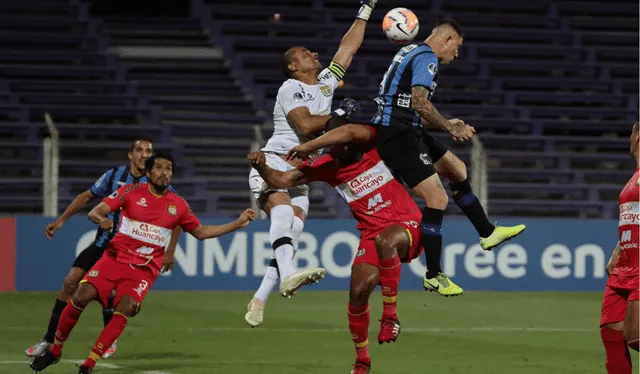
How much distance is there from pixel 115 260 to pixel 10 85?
1289 cm

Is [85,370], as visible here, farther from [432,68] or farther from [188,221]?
[432,68]

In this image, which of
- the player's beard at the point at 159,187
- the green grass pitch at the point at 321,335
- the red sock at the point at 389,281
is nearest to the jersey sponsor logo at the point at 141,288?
the green grass pitch at the point at 321,335

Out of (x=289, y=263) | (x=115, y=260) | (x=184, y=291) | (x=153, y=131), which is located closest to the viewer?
(x=289, y=263)

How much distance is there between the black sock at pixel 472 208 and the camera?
9.88m

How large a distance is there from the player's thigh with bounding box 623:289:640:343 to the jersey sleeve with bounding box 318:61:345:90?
A: 3438 mm

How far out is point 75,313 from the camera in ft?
34.5

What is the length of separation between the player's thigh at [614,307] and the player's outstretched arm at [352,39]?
3.23 metres

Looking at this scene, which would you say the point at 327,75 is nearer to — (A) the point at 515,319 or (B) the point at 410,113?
(B) the point at 410,113

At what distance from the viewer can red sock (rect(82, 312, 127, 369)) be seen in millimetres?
9812

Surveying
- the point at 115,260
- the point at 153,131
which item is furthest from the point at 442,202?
the point at 153,131

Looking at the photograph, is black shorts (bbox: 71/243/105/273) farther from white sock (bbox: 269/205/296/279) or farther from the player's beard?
white sock (bbox: 269/205/296/279)

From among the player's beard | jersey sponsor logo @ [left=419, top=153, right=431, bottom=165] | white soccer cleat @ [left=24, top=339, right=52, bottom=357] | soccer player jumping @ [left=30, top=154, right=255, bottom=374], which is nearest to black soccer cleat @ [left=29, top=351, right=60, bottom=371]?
soccer player jumping @ [left=30, top=154, right=255, bottom=374]

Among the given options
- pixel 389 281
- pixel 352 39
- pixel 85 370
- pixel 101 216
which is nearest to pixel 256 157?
pixel 389 281

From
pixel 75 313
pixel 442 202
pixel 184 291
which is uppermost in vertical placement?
pixel 442 202
